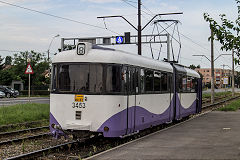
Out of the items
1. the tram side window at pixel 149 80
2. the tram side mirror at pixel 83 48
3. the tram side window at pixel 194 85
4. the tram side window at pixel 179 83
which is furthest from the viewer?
the tram side window at pixel 194 85

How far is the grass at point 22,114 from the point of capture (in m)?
17.6

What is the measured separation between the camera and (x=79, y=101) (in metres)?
11.1

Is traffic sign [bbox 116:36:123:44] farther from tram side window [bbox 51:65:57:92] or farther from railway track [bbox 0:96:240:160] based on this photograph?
tram side window [bbox 51:65:57:92]

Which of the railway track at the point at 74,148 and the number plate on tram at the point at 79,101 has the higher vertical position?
the number plate on tram at the point at 79,101

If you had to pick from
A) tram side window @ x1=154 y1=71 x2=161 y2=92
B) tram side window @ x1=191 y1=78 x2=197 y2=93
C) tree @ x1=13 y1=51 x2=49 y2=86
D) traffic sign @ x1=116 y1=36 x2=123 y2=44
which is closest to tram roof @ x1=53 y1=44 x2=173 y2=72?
tram side window @ x1=154 y1=71 x2=161 y2=92

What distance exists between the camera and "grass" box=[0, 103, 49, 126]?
1756 cm

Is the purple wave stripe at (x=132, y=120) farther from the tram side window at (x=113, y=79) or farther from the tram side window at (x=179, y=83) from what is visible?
the tram side window at (x=179, y=83)

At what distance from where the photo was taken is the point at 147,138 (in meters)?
12.2

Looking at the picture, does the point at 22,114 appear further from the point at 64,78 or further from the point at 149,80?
the point at 64,78

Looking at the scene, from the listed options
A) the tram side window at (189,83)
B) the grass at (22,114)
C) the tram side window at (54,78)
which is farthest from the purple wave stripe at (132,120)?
the grass at (22,114)

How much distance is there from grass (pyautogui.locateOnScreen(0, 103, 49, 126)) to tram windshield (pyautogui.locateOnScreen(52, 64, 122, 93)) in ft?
22.1

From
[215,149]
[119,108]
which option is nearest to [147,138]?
[119,108]

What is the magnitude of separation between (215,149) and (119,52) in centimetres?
402

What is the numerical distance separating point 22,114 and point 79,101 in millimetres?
8702
